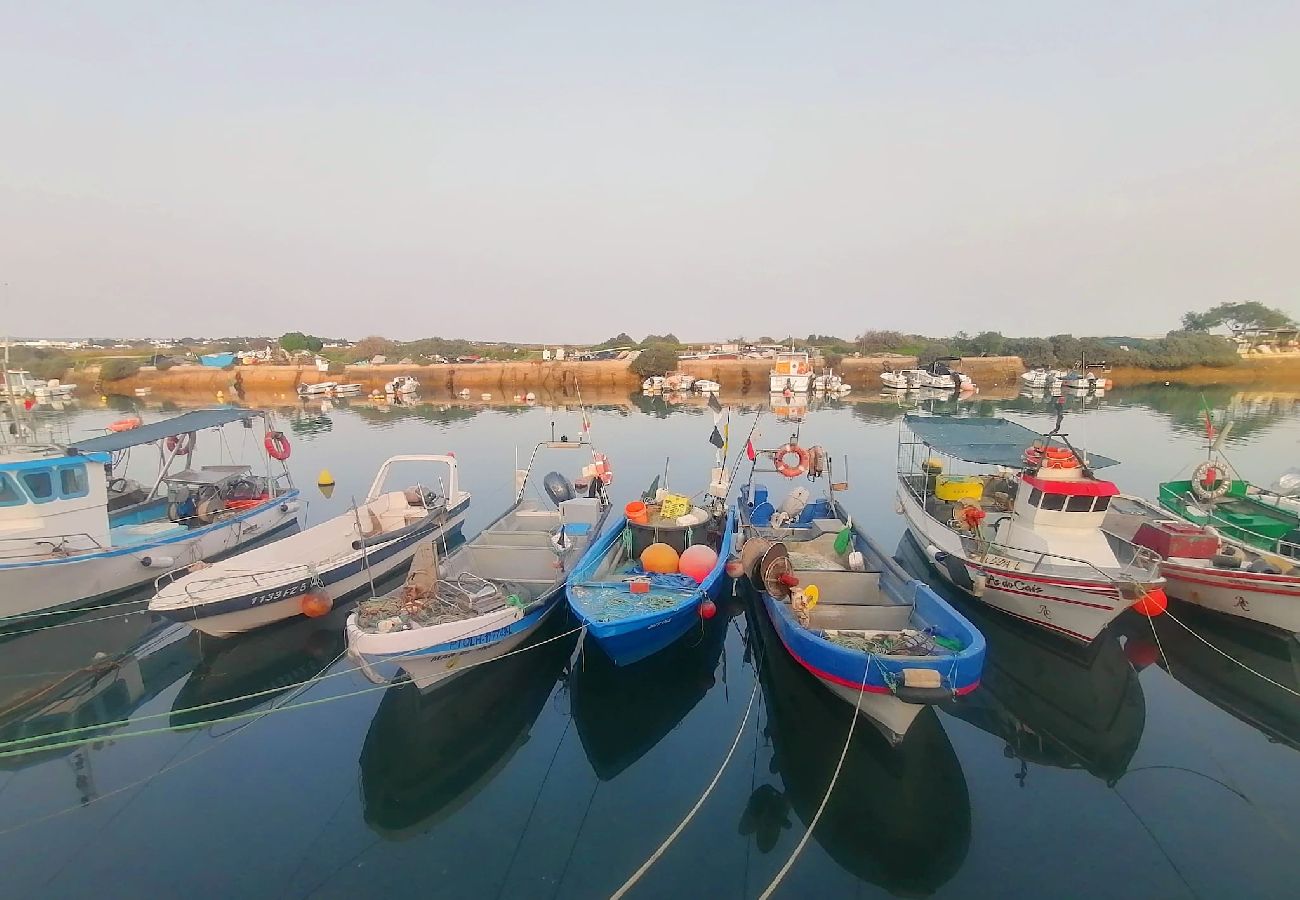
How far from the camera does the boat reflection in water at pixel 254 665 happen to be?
11.7m

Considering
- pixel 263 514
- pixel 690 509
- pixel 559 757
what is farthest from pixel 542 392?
pixel 559 757

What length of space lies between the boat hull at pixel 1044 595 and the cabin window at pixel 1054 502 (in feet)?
4.76

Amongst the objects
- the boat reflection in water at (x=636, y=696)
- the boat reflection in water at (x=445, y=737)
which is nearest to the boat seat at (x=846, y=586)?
the boat reflection in water at (x=636, y=696)

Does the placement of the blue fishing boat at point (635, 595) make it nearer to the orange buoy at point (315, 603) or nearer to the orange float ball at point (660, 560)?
the orange float ball at point (660, 560)

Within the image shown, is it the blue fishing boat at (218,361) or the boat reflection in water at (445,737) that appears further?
the blue fishing boat at (218,361)

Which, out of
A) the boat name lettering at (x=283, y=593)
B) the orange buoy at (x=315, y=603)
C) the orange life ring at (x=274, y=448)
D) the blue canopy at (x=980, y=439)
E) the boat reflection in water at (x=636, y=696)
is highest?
the blue canopy at (x=980, y=439)

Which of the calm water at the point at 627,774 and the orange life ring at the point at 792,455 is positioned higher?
the orange life ring at the point at 792,455

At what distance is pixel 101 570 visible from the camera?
1538cm

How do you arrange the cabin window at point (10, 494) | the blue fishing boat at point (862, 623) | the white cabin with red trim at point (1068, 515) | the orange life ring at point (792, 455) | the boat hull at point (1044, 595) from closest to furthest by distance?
1. the blue fishing boat at point (862, 623)
2. the boat hull at point (1044, 595)
3. the white cabin with red trim at point (1068, 515)
4. the cabin window at point (10, 494)
5. the orange life ring at point (792, 455)

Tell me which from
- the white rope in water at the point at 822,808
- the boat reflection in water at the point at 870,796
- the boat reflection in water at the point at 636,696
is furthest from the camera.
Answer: the boat reflection in water at the point at 636,696

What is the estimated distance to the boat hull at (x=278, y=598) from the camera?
12.5 meters

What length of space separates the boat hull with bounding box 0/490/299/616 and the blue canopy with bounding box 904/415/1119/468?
22.4 meters

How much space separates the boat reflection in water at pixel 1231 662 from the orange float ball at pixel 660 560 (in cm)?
1015

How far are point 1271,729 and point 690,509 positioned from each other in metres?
11.8
